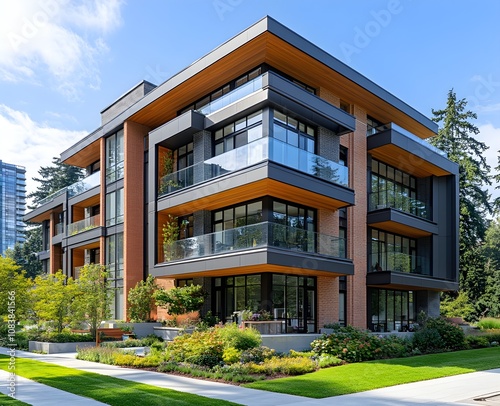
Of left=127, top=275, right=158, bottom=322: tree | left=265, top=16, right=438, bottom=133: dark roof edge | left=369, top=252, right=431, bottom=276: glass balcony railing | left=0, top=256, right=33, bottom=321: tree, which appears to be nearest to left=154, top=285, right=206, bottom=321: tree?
left=127, top=275, right=158, bottom=322: tree

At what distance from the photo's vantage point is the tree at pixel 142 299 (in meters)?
27.7

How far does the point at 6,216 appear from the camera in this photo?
124 meters

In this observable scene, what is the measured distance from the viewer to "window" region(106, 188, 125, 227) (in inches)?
1241

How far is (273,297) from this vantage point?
23.5m

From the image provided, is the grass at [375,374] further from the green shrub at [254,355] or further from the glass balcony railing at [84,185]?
the glass balcony railing at [84,185]

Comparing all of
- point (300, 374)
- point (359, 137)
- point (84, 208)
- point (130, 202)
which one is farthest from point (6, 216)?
point (300, 374)

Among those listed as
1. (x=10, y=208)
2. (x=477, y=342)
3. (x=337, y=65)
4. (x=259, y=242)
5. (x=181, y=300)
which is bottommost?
(x=477, y=342)

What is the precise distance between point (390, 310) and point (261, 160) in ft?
50.0

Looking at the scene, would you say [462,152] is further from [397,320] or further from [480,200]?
[397,320]

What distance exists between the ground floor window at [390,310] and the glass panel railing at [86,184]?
19419mm

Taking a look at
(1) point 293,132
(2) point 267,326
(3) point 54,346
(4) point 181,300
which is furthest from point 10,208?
(2) point 267,326

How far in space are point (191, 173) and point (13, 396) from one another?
15.3 metres

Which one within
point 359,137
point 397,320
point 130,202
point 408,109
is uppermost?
point 408,109

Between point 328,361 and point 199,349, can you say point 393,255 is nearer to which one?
point 328,361
